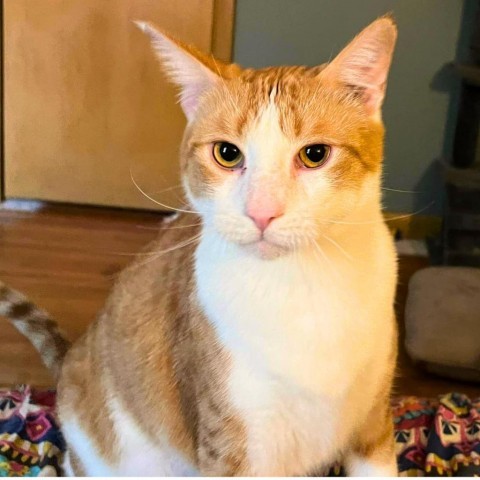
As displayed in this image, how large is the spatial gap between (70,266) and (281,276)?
5.26 ft

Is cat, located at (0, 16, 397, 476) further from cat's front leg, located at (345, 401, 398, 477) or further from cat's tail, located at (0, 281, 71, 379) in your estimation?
cat's tail, located at (0, 281, 71, 379)

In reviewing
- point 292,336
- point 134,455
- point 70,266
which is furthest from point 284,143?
point 70,266

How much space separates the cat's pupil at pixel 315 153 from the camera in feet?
3.02

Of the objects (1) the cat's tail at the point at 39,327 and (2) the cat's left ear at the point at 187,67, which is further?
(1) the cat's tail at the point at 39,327

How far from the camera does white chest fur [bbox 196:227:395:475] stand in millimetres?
988

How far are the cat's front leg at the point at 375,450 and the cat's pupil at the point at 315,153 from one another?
0.45m

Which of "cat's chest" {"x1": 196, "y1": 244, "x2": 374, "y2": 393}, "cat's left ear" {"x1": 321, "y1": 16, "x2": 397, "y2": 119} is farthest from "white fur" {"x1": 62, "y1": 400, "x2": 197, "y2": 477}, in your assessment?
"cat's left ear" {"x1": 321, "y1": 16, "x2": 397, "y2": 119}

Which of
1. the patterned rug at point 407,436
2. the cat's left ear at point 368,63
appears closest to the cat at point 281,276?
the cat's left ear at point 368,63

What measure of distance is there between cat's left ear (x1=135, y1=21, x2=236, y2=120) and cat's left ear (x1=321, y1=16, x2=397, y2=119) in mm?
167

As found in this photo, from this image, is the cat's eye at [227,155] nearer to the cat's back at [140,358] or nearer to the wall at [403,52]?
the cat's back at [140,358]

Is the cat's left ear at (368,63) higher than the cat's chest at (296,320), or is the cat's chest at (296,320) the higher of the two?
the cat's left ear at (368,63)

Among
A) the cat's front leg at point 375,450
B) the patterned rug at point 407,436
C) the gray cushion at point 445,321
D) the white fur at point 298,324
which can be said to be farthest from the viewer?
the gray cushion at point 445,321

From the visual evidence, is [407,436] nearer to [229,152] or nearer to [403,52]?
[229,152]

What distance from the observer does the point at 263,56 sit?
9.12 feet
